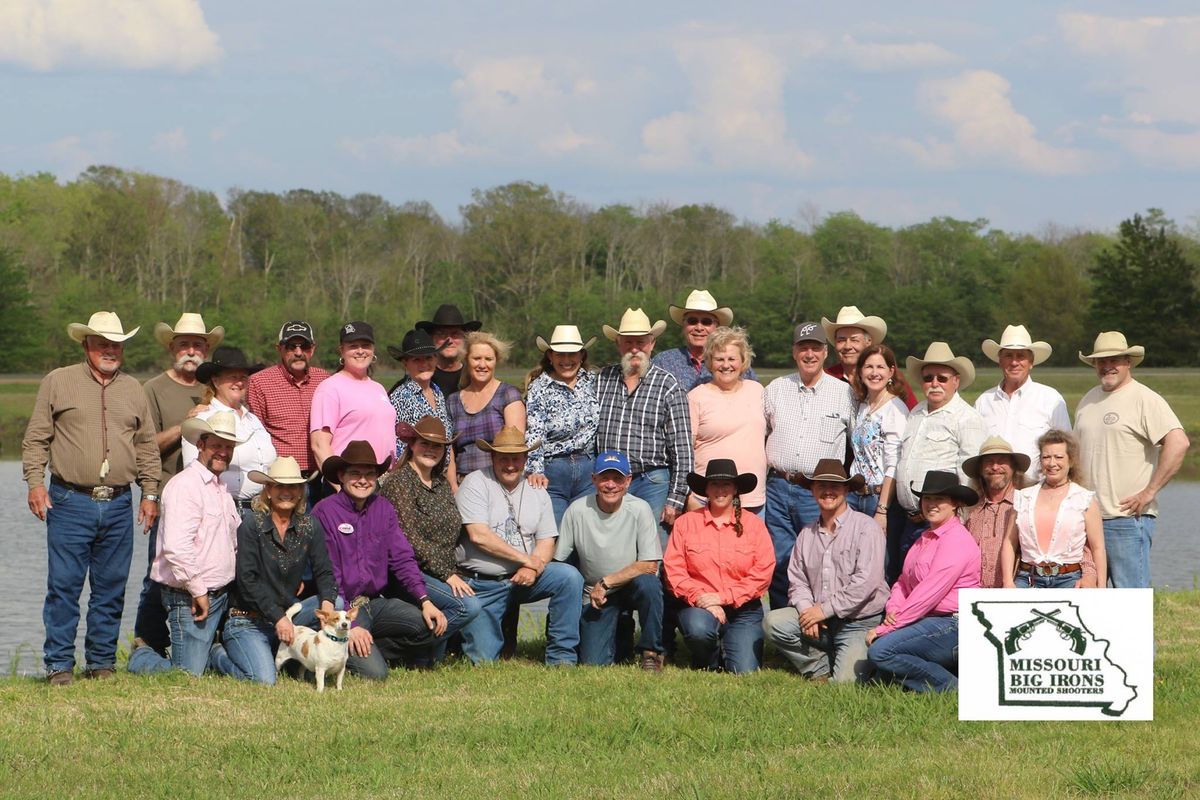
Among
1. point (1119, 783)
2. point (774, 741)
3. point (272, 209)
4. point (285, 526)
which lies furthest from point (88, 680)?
point (272, 209)

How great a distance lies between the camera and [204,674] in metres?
8.49

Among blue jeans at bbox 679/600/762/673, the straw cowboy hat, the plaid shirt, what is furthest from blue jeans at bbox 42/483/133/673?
the straw cowboy hat

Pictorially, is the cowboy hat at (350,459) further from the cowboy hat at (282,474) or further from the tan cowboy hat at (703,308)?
the tan cowboy hat at (703,308)

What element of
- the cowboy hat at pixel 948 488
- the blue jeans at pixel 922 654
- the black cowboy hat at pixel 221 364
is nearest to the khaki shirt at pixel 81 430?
the black cowboy hat at pixel 221 364

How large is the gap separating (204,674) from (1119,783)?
5.07 metres

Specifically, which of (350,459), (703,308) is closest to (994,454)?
(703,308)

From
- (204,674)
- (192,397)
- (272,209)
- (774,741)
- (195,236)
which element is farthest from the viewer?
(272,209)

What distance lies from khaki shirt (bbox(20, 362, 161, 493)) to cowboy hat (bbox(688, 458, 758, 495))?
3269 millimetres

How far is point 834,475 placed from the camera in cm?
834

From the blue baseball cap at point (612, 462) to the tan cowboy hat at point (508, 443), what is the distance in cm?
44

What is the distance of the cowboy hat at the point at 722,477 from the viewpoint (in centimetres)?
858

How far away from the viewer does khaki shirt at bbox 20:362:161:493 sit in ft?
26.9

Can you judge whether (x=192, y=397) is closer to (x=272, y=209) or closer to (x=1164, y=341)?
(x=1164, y=341)

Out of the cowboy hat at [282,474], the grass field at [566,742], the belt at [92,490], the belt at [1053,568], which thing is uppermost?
the cowboy hat at [282,474]
